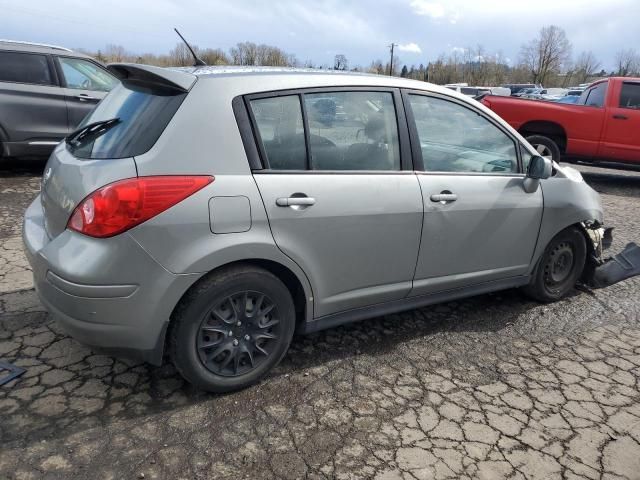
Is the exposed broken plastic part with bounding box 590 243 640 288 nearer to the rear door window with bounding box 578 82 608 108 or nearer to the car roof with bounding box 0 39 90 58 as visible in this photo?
the rear door window with bounding box 578 82 608 108

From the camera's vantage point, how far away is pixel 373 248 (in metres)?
3.03

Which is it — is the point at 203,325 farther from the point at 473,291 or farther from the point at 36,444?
the point at 473,291

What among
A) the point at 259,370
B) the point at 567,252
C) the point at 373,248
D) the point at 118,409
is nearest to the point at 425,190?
the point at 373,248

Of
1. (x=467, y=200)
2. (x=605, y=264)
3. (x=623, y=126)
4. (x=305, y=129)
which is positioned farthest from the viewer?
(x=623, y=126)

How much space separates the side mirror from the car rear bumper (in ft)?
8.05

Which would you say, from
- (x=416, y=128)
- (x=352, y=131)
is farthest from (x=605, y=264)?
(x=352, y=131)

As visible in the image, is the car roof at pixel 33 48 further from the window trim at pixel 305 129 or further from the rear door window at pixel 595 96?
the rear door window at pixel 595 96

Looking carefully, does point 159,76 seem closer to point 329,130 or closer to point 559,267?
point 329,130

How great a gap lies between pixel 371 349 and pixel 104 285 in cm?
172

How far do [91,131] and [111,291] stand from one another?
3.40 ft

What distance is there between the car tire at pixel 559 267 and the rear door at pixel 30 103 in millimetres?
6347

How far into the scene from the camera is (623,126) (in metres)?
8.98

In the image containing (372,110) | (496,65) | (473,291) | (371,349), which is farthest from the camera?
(496,65)

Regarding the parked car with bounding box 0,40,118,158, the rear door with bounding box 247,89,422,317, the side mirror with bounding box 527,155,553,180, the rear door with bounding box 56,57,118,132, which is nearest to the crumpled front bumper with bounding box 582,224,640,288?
the side mirror with bounding box 527,155,553,180
